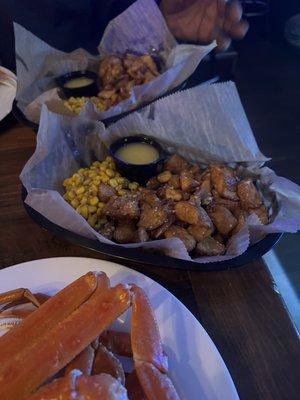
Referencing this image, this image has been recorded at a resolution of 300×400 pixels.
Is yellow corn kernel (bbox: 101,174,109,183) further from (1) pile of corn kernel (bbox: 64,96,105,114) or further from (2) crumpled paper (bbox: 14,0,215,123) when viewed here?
(1) pile of corn kernel (bbox: 64,96,105,114)

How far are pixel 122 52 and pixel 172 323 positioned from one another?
1.57 meters

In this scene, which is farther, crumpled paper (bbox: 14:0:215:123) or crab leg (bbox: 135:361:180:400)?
crumpled paper (bbox: 14:0:215:123)

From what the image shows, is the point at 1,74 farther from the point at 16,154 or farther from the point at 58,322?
the point at 58,322

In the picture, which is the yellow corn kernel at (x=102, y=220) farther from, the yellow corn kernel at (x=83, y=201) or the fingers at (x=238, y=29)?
the fingers at (x=238, y=29)

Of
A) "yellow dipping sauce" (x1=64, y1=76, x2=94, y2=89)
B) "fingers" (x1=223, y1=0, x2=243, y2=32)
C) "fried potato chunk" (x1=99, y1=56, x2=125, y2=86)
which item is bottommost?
"yellow dipping sauce" (x1=64, y1=76, x2=94, y2=89)

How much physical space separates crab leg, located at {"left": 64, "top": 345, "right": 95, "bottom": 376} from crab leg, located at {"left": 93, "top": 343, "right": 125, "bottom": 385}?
2 cm

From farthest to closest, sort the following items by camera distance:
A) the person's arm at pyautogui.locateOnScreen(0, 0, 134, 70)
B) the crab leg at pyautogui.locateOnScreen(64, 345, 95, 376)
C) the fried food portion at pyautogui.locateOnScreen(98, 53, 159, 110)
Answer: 1. the person's arm at pyautogui.locateOnScreen(0, 0, 134, 70)
2. the fried food portion at pyautogui.locateOnScreen(98, 53, 159, 110)
3. the crab leg at pyautogui.locateOnScreen(64, 345, 95, 376)

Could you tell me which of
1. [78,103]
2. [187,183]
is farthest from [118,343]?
[78,103]

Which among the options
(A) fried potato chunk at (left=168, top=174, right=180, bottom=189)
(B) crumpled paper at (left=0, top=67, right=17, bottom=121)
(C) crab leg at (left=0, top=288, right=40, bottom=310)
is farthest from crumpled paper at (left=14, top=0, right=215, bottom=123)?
(C) crab leg at (left=0, top=288, right=40, bottom=310)

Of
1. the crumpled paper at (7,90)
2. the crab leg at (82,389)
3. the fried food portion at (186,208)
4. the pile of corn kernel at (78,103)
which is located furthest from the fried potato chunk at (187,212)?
the crumpled paper at (7,90)

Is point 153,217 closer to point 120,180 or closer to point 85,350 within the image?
point 120,180

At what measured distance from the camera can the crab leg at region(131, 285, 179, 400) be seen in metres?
0.72

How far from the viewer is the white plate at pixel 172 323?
834 millimetres

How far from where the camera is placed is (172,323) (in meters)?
0.93
